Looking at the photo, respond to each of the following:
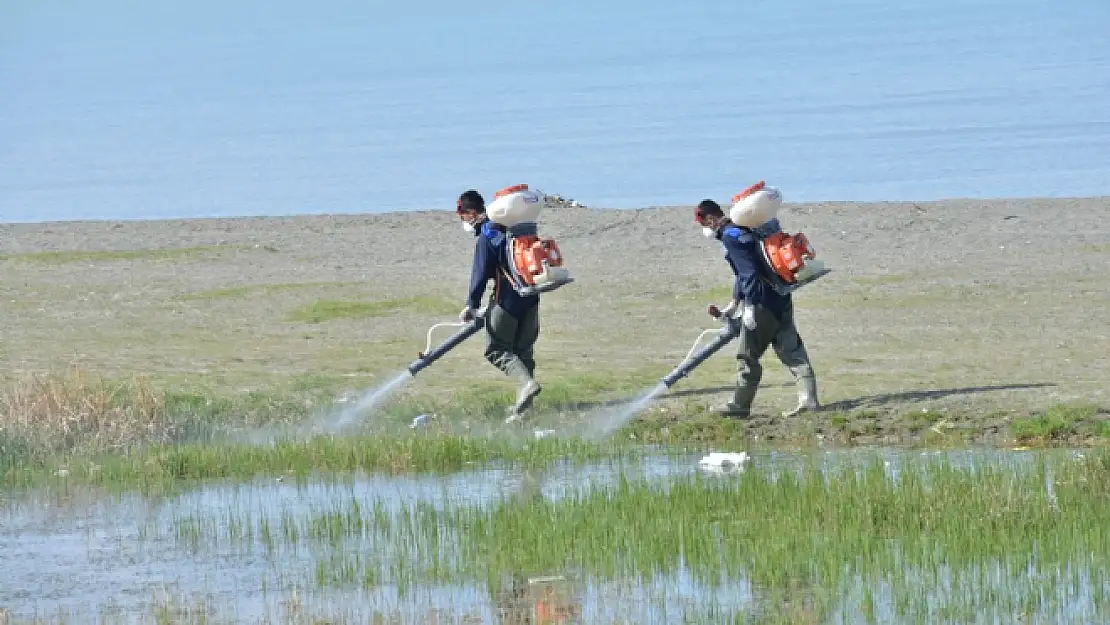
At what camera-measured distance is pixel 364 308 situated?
1006 inches

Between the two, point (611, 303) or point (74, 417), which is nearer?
point (74, 417)

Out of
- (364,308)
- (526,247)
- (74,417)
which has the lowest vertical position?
(74,417)

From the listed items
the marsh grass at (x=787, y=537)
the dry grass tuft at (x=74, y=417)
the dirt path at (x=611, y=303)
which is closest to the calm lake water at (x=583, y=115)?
the dirt path at (x=611, y=303)

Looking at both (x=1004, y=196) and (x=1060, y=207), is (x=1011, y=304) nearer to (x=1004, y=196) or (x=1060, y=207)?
(x=1060, y=207)

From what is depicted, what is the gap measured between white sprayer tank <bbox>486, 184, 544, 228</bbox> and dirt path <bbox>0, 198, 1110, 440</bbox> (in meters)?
2.21

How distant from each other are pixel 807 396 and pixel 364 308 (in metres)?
8.95

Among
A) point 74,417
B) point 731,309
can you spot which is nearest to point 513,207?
point 731,309

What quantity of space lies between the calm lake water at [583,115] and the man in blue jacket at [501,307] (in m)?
19.0

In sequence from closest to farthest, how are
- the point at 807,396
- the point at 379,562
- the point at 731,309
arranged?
the point at 379,562
the point at 731,309
the point at 807,396

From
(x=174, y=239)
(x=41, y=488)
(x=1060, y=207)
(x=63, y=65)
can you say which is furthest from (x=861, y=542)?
(x=63, y=65)

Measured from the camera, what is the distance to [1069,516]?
13.1m

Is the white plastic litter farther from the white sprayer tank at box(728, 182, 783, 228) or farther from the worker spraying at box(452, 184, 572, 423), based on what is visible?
the worker spraying at box(452, 184, 572, 423)

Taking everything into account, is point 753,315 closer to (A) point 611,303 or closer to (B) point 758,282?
(B) point 758,282

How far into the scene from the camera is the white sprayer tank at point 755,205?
1675 centimetres
